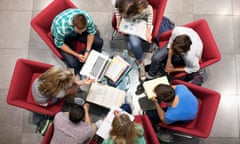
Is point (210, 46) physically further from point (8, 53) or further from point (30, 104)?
point (8, 53)

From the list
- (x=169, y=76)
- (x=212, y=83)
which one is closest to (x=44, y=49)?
(x=169, y=76)

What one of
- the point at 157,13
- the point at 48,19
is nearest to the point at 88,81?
the point at 48,19

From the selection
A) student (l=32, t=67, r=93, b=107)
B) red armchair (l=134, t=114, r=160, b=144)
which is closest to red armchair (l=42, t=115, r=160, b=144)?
red armchair (l=134, t=114, r=160, b=144)

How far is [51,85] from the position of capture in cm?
266

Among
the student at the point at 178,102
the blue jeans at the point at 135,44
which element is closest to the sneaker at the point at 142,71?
the blue jeans at the point at 135,44

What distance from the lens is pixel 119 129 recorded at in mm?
2531

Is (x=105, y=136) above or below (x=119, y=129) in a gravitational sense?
below

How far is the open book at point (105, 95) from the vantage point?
126 inches

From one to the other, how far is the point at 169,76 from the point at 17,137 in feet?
6.98

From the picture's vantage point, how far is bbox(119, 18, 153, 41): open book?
10.5 ft

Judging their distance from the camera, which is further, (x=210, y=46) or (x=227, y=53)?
(x=227, y=53)

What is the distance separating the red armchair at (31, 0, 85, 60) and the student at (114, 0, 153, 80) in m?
0.54

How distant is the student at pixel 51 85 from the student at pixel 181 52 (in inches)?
44.4

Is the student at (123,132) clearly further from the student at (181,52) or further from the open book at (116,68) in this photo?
the student at (181,52)
